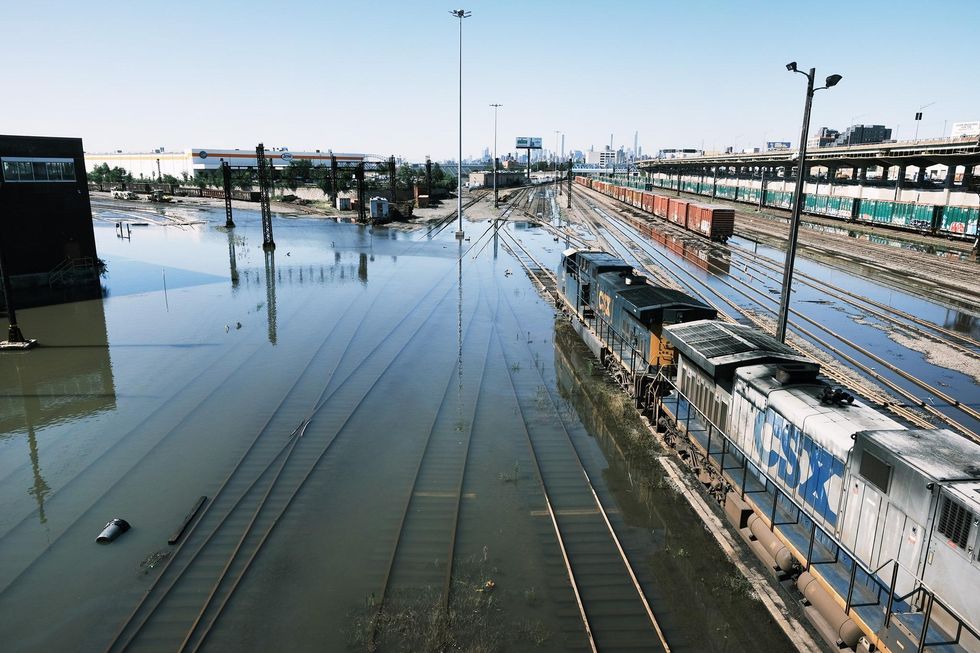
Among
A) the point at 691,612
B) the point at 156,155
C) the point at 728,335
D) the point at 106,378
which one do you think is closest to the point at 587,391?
the point at 728,335

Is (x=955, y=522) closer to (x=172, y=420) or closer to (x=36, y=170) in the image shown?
(x=172, y=420)

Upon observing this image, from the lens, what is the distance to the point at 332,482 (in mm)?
16859

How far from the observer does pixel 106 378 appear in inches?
997

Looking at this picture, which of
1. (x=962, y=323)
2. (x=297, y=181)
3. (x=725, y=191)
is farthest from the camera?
(x=725, y=191)

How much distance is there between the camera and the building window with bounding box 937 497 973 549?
8.84 meters

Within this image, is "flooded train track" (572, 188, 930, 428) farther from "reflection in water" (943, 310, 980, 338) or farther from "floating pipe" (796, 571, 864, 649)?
"floating pipe" (796, 571, 864, 649)

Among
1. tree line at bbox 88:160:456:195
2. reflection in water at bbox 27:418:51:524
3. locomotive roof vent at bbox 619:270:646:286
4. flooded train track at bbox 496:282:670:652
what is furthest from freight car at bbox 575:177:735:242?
reflection in water at bbox 27:418:51:524

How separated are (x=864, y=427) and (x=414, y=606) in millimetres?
9496

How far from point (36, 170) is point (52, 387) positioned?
77.8ft

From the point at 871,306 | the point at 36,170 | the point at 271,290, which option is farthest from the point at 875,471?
the point at 36,170

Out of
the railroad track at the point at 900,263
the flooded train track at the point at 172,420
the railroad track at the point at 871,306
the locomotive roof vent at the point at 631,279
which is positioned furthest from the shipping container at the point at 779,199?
the flooded train track at the point at 172,420

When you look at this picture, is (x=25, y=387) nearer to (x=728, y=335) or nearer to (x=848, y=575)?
(x=728, y=335)

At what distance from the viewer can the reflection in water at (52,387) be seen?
20.4m

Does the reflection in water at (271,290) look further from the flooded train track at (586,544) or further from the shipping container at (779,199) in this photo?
the shipping container at (779,199)
